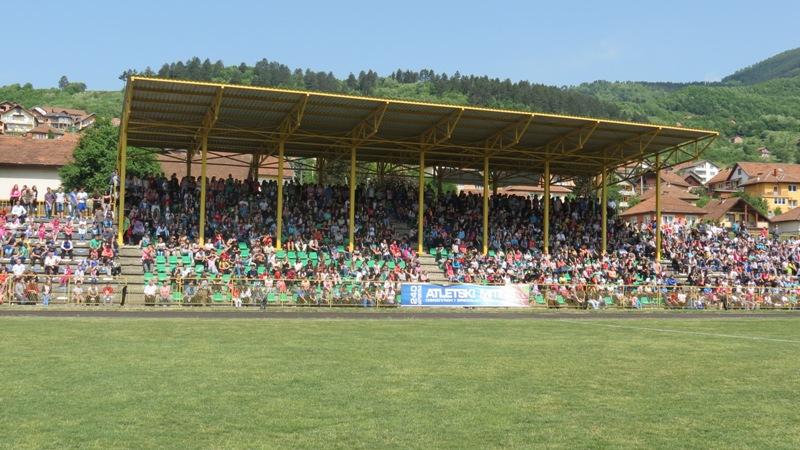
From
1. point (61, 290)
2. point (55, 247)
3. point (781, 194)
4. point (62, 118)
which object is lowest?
point (61, 290)

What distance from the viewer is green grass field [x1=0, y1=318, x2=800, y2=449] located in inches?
316

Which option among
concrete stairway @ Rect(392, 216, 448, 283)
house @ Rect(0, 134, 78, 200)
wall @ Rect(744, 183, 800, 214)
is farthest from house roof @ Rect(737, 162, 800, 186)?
concrete stairway @ Rect(392, 216, 448, 283)

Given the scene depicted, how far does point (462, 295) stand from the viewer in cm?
3484

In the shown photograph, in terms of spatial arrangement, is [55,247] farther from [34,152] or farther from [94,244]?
[34,152]

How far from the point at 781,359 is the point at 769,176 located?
127284mm

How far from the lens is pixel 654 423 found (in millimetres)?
8750

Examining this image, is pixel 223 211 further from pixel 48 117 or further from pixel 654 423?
pixel 48 117

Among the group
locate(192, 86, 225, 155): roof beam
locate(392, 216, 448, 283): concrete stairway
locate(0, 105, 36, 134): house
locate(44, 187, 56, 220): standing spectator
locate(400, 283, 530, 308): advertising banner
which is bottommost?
locate(400, 283, 530, 308): advertising banner

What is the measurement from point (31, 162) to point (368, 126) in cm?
5069


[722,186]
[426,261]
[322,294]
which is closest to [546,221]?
[426,261]

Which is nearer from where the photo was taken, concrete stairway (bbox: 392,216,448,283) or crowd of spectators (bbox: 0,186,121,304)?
crowd of spectators (bbox: 0,186,121,304)

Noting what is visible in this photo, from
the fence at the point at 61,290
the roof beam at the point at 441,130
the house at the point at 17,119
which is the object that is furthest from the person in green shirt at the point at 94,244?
the house at the point at 17,119

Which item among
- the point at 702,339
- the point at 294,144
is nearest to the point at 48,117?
the point at 294,144

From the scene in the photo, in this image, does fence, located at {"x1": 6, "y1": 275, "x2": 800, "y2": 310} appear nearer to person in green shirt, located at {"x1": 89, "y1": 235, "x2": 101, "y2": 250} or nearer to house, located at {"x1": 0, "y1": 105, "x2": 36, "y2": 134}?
person in green shirt, located at {"x1": 89, "y1": 235, "x2": 101, "y2": 250}
